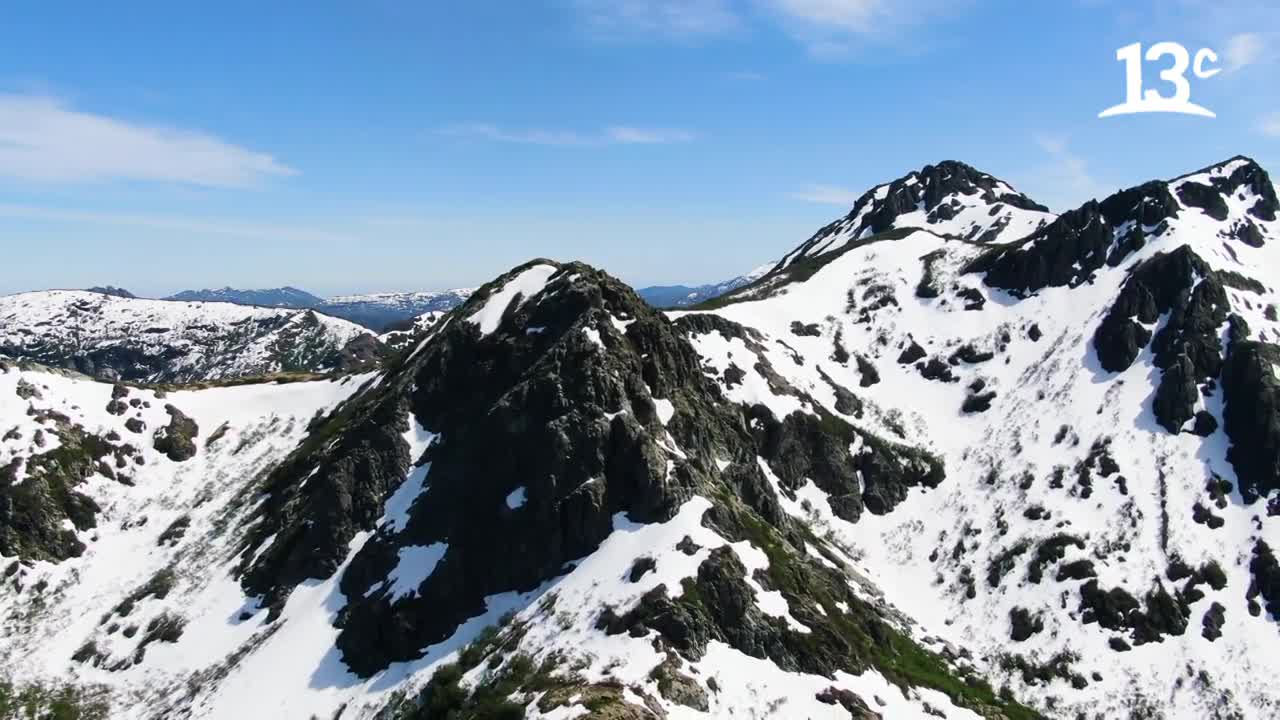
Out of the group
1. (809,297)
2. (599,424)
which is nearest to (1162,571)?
(599,424)

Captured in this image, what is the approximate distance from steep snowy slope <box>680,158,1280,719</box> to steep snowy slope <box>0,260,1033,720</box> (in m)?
7.36

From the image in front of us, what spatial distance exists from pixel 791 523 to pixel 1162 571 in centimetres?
4269

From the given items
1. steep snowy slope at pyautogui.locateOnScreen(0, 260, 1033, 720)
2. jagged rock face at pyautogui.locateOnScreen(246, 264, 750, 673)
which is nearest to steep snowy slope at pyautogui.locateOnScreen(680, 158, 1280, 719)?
steep snowy slope at pyautogui.locateOnScreen(0, 260, 1033, 720)

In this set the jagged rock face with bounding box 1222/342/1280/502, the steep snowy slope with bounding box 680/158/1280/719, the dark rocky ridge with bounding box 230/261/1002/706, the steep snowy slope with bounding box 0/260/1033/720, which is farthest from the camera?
the jagged rock face with bounding box 1222/342/1280/502

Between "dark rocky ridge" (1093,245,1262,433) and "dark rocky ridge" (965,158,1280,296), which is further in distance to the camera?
"dark rocky ridge" (965,158,1280,296)

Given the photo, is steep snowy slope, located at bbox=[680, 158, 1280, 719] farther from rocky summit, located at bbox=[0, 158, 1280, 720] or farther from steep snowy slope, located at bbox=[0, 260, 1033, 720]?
steep snowy slope, located at bbox=[0, 260, 1033, 720]

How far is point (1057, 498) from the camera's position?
335 feet

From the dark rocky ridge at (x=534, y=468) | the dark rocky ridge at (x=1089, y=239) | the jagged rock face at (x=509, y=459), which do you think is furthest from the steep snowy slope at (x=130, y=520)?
the dark rocky ridge at (x=1089, y=239)

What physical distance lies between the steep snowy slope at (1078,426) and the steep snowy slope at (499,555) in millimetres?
7358

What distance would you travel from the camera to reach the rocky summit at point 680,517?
65312 millimetres

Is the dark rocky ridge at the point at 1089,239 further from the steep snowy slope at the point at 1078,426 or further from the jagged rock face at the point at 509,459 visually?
the jagged rock face at the point at 509,459

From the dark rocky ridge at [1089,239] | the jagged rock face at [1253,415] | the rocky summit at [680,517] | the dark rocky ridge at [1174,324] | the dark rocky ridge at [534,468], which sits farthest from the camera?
the dark rocky ridge at [1089,239]

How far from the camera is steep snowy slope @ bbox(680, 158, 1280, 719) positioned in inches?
3327

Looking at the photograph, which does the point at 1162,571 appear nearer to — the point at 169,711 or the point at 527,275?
the point at 527,275
